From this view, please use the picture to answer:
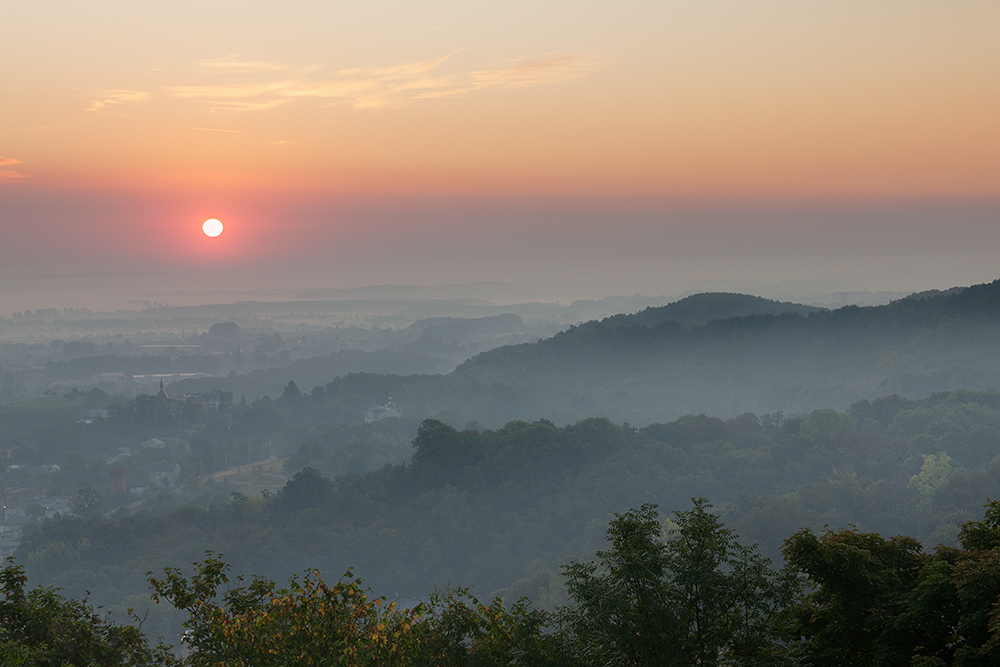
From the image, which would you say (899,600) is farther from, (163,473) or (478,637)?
(163,473)

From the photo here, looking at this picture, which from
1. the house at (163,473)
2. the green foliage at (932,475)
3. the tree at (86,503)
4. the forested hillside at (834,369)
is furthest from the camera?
the forested hillside at (834,369)

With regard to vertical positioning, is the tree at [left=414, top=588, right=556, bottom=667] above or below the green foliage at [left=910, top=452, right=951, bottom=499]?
above

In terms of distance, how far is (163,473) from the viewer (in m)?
150

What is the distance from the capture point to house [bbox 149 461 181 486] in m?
147

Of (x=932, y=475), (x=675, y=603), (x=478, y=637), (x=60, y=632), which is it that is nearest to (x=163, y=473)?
(x=932, y=475)

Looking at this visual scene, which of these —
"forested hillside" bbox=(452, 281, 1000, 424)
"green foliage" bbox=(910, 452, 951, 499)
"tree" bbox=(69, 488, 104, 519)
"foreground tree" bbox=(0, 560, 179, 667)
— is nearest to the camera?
"foreground tree" bbox=(0, 560, 179, 667)

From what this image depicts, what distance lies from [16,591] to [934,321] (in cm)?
18342

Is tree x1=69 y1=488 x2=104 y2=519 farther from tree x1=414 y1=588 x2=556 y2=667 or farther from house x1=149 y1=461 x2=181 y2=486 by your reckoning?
tree x1=414 y1=588 x2=556 y2=667

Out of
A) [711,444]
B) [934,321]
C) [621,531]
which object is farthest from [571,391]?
[621,531]

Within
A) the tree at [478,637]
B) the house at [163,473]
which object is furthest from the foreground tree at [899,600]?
the house at [163,473]

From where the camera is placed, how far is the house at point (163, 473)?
147 meters

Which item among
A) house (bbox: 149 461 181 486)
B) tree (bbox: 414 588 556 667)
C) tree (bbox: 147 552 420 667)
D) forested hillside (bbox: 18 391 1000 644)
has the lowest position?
house (bbox: 149 461 181 486)

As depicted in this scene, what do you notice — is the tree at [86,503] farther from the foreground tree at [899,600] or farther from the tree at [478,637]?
the foreground tree at [899,600]

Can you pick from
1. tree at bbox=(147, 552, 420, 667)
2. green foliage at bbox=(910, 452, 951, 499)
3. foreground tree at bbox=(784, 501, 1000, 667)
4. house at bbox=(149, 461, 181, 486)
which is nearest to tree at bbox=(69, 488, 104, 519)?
house at bbox=(149, 461, 181, 486)
